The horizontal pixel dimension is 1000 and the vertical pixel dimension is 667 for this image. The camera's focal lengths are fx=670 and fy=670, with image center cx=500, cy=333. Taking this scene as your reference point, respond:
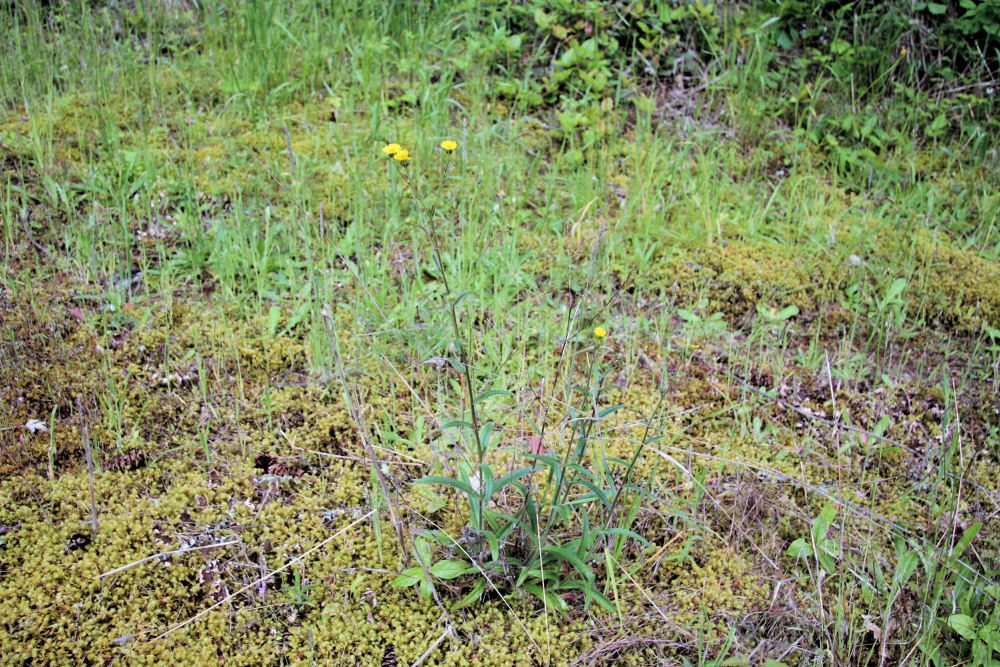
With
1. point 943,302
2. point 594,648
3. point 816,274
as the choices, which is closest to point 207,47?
point 816,274

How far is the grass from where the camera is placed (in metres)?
1.99

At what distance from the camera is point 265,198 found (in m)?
3.44

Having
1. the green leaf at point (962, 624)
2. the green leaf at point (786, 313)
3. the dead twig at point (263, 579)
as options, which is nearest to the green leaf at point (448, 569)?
→ the dead twig at point (263, 579)

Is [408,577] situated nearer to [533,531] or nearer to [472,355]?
[533,531]

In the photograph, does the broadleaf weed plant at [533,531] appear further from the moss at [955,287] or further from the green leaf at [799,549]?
the moss at [955,287]

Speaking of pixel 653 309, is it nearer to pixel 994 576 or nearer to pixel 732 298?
pixel 732 298

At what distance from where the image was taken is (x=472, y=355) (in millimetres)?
2699

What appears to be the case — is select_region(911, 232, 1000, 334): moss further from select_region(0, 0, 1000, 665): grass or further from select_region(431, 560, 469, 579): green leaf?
select_region(431, 560, 469, 579): green leaf

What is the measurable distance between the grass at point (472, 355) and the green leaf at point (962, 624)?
1 cm

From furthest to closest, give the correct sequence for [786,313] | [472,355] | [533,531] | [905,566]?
1. [786,313]
2. [472,355]
3. [905,566]
4. [533,531]

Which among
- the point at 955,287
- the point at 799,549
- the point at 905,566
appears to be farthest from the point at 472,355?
the point at 955,287

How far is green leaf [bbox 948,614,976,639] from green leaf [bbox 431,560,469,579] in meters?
1.46

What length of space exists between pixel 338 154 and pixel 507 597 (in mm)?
2646

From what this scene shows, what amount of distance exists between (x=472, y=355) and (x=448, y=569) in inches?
36.7
